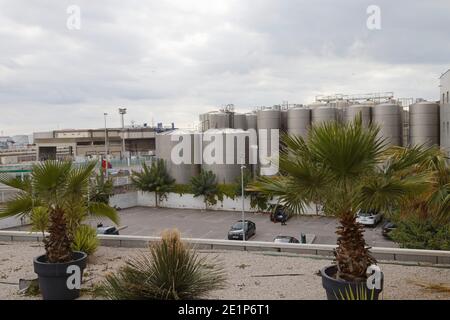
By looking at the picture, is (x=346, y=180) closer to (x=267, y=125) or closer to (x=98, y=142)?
(x=267, y=125)

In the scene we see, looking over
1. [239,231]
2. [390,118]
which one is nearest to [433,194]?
[239,231]

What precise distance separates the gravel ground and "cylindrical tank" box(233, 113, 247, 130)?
3519cm

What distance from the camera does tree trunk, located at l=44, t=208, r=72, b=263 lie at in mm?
8062

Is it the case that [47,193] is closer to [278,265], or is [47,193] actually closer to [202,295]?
[202,295]

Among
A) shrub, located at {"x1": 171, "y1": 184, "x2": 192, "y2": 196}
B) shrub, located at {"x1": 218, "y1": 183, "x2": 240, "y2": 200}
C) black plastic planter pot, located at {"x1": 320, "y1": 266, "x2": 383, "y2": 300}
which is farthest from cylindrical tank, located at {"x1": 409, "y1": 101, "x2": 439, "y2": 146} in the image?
black plastic planter pot, located at {"x1": 320, "y1": 266, "x2": 383, "y2": 300}

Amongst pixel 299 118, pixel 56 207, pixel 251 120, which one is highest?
pixel 251 120

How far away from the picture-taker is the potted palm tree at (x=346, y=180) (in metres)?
5.87

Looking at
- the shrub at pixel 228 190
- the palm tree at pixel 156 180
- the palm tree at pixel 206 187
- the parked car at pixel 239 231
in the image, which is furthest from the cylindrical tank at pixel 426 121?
the palm tree at pixel 156 180

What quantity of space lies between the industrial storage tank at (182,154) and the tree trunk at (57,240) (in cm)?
3164

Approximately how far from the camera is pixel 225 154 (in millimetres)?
38688

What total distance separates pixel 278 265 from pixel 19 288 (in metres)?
5.37

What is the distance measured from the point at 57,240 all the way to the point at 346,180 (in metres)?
5.37

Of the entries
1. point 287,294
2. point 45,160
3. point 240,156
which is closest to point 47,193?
point 45,160

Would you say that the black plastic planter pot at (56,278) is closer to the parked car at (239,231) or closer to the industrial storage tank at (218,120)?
the parked car at (239,231)
